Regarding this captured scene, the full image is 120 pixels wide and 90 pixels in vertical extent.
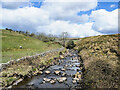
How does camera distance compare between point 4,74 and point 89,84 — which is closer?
point 89,84

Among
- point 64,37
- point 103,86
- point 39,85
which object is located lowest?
point 39,85

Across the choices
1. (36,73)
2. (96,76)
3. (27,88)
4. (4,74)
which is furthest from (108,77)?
(4,74)

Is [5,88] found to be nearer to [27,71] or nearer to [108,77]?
[27,71]

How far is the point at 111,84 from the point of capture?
35.5ft

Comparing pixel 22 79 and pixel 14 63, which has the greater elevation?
pixel 14 63

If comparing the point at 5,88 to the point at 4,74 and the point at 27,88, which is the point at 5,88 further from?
the point at 4,74

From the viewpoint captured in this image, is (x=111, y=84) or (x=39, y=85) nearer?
(x=111, y=84)

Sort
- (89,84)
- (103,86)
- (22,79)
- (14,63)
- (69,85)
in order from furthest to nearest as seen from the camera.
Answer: (14,63) → (22,79) → (69,85) → (89,84) → (103,86)

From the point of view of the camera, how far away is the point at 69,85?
1275 cm

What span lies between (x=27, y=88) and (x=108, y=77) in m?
9.88

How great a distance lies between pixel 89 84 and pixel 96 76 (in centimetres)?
181

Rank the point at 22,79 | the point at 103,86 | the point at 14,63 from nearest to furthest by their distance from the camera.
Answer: the point at 103,86, the point at 22,79, the point at 14,63

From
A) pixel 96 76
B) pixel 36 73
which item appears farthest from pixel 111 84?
pixel 36 73

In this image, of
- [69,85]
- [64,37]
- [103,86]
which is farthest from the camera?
[64,37]
